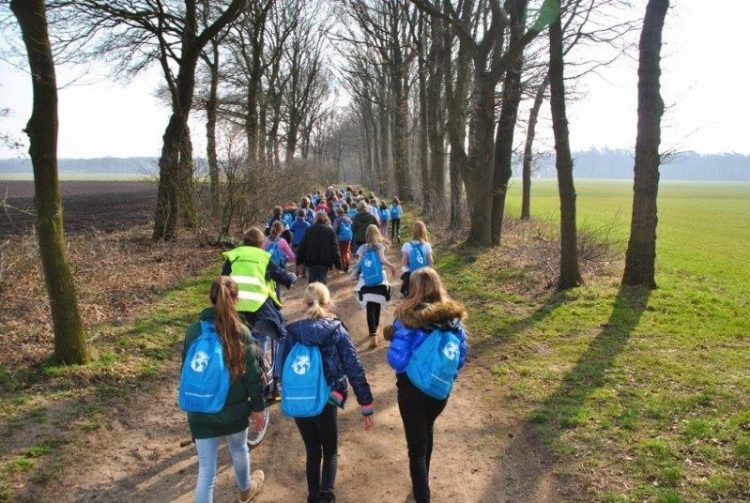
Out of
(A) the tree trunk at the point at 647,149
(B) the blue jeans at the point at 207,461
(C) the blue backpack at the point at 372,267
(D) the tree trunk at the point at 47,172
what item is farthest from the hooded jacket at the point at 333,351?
(A) the tree trunk at the point at 647,149

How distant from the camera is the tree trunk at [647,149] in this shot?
33.2ft

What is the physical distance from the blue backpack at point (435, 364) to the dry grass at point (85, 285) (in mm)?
5266

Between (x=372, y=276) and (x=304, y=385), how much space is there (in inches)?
177

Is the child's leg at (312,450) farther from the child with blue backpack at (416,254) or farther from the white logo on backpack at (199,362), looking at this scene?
the child with blue backpack at (416,254)

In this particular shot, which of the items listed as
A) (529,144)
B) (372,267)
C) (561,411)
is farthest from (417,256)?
(529,144)

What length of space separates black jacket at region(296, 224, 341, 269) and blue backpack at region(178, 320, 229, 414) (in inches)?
228

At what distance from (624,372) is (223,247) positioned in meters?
12.4

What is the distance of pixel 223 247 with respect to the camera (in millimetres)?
16500

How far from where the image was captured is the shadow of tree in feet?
16.2

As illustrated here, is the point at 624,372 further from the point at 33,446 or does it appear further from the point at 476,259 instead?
the point at 476,259

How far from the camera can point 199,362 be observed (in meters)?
3.89

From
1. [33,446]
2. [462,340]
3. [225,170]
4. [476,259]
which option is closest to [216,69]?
[225,170]

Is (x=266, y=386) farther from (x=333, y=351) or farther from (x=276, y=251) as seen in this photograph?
(x=276, y=251)

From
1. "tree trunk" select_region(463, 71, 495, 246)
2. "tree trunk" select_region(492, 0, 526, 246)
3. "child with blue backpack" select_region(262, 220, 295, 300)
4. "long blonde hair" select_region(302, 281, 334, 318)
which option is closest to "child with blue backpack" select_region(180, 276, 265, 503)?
"long blonde hair" select_region(302, 281, 334, 318)
